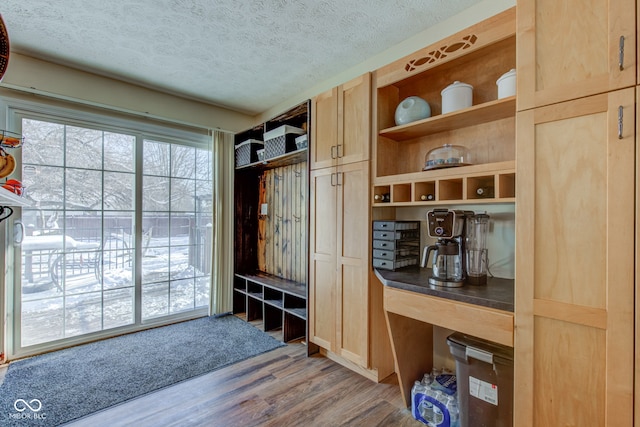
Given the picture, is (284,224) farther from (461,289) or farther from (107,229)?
(461,289)

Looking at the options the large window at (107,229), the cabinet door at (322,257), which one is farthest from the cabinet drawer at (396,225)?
the large window at (107,229)

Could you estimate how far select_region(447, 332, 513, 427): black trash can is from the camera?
1477 millimetres

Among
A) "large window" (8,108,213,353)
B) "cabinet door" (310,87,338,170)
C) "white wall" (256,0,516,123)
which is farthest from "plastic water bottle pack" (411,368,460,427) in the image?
"large window" (8,108,213,353)

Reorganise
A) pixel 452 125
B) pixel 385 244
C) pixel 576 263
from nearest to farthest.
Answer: pixel 576 263 → pixel 452 125 → pixel 385 244

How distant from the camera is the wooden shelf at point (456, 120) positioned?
1.62 metres

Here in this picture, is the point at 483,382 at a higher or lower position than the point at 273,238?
lower

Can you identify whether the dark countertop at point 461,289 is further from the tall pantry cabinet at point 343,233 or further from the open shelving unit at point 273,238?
the open shelving unit at point 273,238

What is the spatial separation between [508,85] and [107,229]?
3.58 meters

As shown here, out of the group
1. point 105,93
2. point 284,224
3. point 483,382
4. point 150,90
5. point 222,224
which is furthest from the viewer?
point 222,224

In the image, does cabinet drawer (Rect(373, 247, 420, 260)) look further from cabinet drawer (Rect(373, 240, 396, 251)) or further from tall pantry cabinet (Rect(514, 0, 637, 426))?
tall pantry cabinet (Rect(514, 0, 637, 426))

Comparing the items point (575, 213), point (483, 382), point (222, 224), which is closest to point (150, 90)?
point (222, 224)

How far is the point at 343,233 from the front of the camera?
2.33 m

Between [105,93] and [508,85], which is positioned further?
[105,93]

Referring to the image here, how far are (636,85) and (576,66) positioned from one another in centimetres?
22
